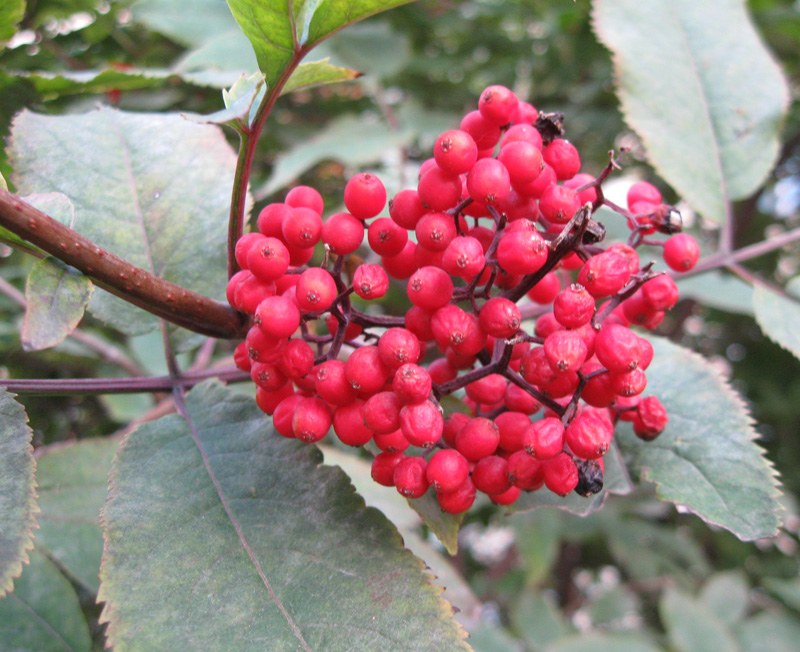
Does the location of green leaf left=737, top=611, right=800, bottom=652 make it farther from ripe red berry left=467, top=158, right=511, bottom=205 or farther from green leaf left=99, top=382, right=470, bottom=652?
ripe red berry left=467, top=158, right=511, bottom=205

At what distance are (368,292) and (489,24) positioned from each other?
3.39m

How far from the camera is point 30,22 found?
277 centimetres

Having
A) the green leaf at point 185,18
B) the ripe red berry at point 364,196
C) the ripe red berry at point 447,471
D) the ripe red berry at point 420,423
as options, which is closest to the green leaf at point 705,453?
the ripe red berry at point 447,471

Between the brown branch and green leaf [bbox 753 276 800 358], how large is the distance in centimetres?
161

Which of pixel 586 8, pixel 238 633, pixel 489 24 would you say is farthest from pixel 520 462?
pixel 489 24

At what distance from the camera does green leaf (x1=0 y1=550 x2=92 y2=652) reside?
1604 millimetres

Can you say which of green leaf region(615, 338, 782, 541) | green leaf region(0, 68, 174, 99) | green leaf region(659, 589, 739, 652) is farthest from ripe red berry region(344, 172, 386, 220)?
green leaf region(659, 589, 739, 652)

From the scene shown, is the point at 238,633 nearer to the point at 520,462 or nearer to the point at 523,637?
the point at 520,462

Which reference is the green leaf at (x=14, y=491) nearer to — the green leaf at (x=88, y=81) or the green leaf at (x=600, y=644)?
the green leaf at (x=88, y=81)

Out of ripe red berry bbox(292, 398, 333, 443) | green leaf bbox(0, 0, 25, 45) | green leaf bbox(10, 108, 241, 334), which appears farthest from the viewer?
green leaf bbox(0, 0, 25, 45)

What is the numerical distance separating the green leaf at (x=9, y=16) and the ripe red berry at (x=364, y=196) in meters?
1.31

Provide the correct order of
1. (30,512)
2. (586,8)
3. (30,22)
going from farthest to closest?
1. (586,8)
2. (30,22)
3. (30,512)

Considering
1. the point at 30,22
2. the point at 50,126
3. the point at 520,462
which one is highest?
the point at 30,22

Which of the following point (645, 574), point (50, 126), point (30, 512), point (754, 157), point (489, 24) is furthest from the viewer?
point (645, 574)
